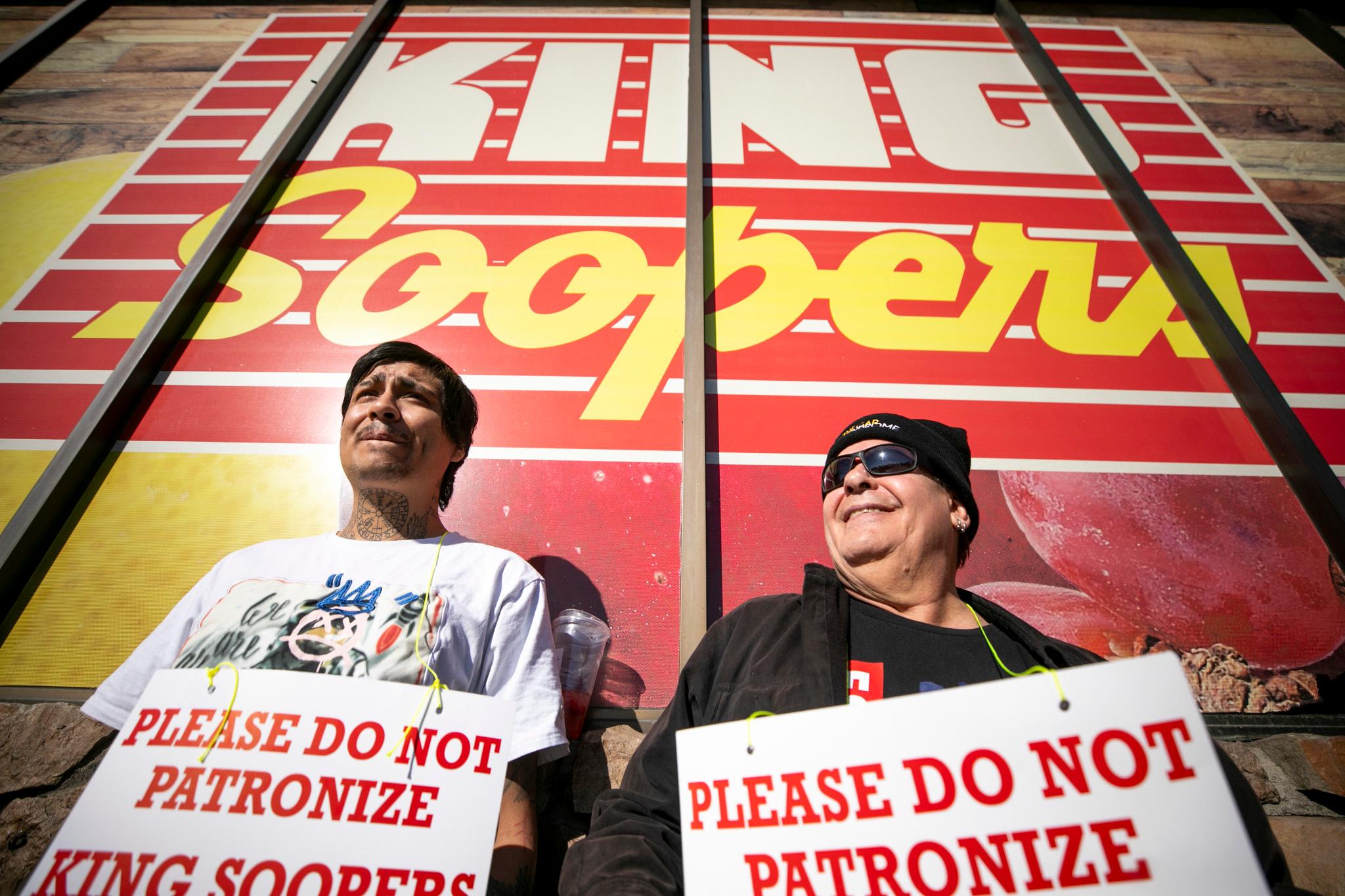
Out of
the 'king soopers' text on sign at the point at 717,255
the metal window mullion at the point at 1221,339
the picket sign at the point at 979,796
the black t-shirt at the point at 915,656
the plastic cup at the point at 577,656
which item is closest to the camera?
the picket sign at the point at 979,796

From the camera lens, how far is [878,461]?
1.58 metres

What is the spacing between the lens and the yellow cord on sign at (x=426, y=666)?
112 cm

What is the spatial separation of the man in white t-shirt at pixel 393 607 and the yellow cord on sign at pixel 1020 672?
882 millimetres

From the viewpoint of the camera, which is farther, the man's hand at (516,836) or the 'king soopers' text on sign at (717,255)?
the 'king soopers' text on sign at (717,255)

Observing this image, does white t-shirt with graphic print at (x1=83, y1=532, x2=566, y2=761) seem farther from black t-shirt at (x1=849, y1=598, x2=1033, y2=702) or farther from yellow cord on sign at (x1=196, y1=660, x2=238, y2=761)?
black t-shirt at (x1=849, y1=598, x2=1033, y2=702)

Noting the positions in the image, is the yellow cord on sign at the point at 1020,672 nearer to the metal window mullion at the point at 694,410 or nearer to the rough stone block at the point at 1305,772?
the metal window mullion at the point at 694,410

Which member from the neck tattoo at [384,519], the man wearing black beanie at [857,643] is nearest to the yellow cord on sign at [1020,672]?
the man wearing black beanie at [857,643]

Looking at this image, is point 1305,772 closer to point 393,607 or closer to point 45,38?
point 393,607

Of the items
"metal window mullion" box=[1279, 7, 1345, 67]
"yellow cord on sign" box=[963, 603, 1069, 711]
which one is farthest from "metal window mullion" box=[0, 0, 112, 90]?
"metal window mullion" box=[1279, 7, 1345, 67]

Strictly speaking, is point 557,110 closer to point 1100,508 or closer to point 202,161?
point 202,161

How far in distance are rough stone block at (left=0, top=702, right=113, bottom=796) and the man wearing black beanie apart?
1.25 meters

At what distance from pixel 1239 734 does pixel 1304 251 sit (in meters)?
2.08

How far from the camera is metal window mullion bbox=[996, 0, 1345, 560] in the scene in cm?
194

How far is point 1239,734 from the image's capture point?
1637 mm
